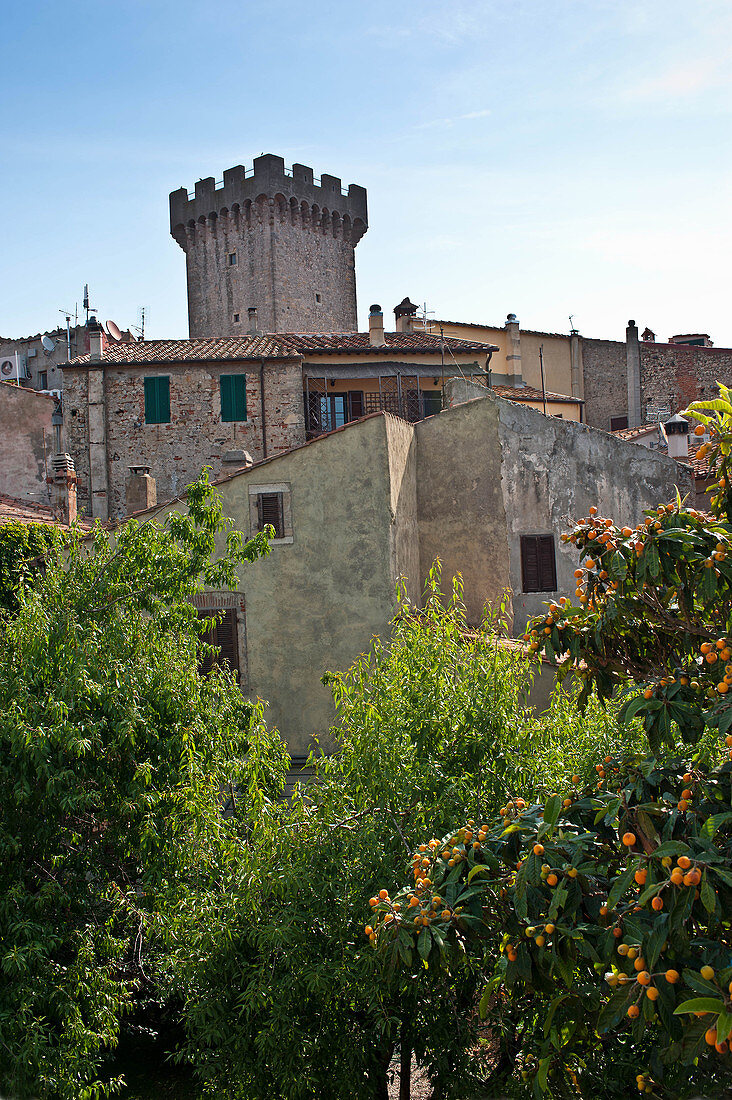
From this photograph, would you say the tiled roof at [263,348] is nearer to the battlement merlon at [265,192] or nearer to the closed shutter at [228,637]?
the closed shutter at [228,637]

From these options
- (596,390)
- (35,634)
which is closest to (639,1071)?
(35,634)

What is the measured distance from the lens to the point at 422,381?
2494cm

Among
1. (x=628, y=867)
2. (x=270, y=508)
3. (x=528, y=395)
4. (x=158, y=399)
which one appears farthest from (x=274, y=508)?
(x=528, y=395)

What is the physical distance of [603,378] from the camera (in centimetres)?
3238

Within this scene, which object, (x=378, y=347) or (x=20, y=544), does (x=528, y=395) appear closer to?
(x=378, y=347)

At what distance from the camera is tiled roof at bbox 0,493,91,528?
14.9 metres

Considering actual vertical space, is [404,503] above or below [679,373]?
below

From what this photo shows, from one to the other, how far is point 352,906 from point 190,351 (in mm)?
19036

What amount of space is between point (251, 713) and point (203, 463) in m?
14.5

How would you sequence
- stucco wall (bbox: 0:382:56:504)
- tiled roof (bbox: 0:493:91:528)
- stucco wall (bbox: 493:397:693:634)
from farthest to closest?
stucco wall (bbox: 0:382:56:504) < stucco wall (bbox: 493:397:693:634) < tiled roof (bbox: 0:493:91:528)

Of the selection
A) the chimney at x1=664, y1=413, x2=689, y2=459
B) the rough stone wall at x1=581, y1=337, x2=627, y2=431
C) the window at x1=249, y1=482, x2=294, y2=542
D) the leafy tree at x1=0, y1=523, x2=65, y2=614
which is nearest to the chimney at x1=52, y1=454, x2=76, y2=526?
the leafy tree at x1=0, y1=523, x2=65, y2=614

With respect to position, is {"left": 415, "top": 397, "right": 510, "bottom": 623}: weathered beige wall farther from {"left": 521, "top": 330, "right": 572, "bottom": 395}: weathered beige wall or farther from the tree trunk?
{"left": 521, "top": 330, "right": 572, "bottom": 395}: weathered beige wall

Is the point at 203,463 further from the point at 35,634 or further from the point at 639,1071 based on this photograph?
the point at 639,1071

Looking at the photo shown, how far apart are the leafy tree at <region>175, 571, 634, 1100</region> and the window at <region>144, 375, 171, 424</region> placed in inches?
653
